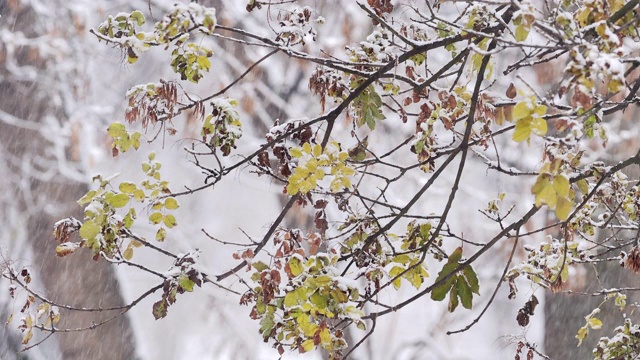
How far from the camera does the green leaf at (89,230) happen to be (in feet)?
8.70

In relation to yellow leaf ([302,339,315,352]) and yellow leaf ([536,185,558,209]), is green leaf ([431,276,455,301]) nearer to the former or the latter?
yellow leaf ([302,339,315,352])

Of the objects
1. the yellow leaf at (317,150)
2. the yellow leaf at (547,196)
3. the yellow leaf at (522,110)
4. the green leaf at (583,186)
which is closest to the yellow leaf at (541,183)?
the yellow leaf at (547,196)

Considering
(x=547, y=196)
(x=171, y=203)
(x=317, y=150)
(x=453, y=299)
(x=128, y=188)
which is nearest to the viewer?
(x=547, y=196)

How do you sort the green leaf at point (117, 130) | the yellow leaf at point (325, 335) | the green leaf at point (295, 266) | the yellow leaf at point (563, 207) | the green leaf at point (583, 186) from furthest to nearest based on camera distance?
the green leaf at point (117, 130)
the green leaf at point (583, 186)
the green leaf at point (295, 266)
the yellow leaf at point (325, 335)
the yellow leaf at point (563, 207)

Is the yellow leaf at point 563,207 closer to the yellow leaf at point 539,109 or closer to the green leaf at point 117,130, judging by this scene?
the yellow leaf at point 539,109

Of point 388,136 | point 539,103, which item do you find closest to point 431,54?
point 388,136

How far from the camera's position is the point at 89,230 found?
266 centimetres

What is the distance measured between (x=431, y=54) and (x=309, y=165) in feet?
23.2

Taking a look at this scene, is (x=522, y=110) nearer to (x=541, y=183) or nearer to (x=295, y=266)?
(x=541, y=183)

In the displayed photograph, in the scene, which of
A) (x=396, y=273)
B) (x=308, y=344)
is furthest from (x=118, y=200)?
(x=396, y=273)

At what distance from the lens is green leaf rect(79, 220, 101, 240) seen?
265cm

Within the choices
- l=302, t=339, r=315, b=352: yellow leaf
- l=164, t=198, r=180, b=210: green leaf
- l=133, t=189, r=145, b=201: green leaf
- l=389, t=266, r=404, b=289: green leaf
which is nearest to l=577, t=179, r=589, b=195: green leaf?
l=389, t=266, r=404, b=289: green leaf

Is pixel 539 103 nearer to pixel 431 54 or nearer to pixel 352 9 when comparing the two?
pixel 352 9

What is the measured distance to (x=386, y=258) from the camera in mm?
2838
